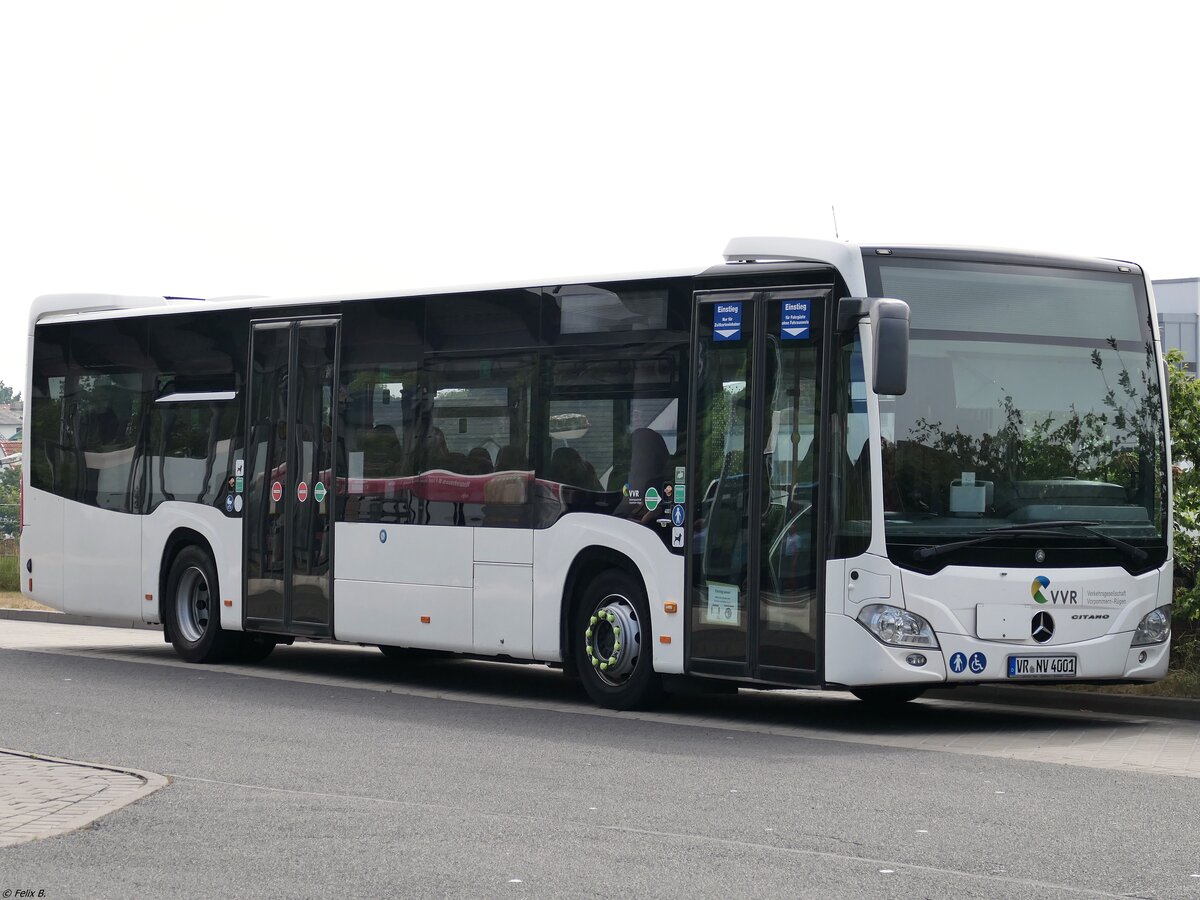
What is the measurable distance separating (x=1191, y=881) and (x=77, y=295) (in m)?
14.7

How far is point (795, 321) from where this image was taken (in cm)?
1251

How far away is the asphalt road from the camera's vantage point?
7.32 metres

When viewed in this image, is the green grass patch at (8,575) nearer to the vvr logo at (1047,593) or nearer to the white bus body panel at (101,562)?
the white bus body panel at (101,562)

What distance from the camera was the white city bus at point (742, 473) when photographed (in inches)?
478

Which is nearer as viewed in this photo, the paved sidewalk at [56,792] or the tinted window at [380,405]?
the paved sidewalk at [56,792]

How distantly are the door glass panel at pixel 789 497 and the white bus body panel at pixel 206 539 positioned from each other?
6242mm

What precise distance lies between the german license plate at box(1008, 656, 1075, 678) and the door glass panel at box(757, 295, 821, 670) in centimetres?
130

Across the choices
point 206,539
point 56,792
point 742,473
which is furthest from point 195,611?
point 56,792

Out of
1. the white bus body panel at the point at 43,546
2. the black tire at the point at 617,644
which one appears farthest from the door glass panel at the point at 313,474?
the white bus body panel at the point at 43,546

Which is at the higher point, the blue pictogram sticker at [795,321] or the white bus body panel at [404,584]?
the blue pictogram sticker at [795,321]

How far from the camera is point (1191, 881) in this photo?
7.36 metres

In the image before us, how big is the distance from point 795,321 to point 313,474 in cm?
537

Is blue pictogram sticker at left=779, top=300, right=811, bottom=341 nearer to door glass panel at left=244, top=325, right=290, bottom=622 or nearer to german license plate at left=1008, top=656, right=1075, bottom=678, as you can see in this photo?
german license plate at left=1008, top=656, right=1075, bottom=678

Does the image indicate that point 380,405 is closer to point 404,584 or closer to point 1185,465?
point 404,584
